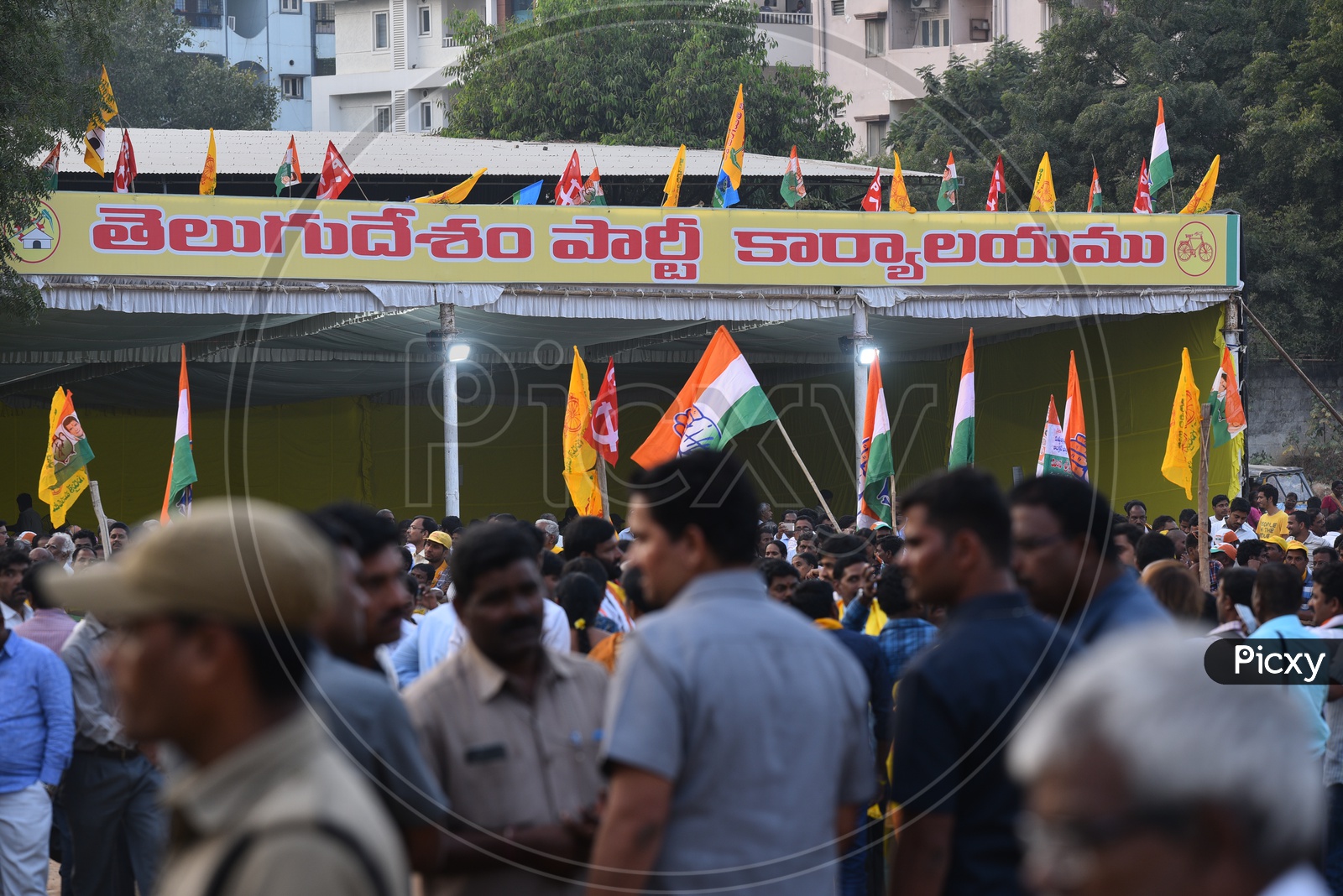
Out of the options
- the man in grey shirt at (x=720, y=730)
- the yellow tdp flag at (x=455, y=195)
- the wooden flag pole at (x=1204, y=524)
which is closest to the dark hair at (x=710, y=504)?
the man in grey shirt at (x=720, y=730)

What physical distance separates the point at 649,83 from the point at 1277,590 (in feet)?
94.6

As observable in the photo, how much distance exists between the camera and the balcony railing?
1820 inches

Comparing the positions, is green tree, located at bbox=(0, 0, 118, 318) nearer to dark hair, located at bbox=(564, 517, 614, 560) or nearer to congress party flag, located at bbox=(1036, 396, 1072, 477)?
dark hair, located at bbox=(564, 517, 614, 560)

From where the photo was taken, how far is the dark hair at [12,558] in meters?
6.73

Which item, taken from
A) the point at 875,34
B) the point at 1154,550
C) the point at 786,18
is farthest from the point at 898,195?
the point at 786,18

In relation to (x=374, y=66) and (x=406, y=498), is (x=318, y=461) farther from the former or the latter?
(x=374, y=66)

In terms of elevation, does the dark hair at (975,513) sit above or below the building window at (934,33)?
below

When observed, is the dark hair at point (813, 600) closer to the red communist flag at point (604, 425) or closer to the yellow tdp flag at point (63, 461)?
the red communist flag at point (604, 425)

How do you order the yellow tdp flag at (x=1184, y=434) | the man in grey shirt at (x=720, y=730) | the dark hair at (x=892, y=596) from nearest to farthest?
the man in grey shirt at (x=720, y=730)
the dark hair at (x=892, y=596)
the yellow tdp flag at (x=1184, y=434)

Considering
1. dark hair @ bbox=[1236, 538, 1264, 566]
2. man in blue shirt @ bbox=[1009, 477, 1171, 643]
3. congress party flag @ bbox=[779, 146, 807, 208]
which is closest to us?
man in blue shirt @ bbox=[1009, 477, 1171, 643]

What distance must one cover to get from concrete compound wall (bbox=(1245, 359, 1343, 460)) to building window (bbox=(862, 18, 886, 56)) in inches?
918

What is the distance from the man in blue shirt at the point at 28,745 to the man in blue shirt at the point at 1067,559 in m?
3.67

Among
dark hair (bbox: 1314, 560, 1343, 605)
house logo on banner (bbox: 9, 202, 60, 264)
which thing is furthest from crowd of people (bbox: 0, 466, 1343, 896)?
house logo on banner (bbox: 9, 202, 60, 264)

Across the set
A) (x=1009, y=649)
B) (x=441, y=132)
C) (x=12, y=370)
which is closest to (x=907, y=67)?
(x=441, y=132)
